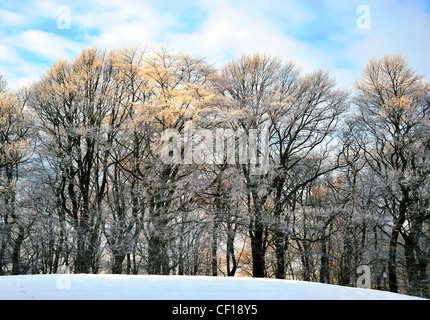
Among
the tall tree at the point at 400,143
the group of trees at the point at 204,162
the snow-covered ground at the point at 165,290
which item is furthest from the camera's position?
the tall tree at the point at 400,143

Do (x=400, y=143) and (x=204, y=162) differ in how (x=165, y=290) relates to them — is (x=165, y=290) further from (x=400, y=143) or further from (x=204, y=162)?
(x=400, y=143)

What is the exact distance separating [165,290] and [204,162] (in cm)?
1174

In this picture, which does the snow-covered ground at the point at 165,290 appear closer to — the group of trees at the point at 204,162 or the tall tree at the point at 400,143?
the group of trees at the point at 204,162

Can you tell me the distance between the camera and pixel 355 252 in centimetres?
1512

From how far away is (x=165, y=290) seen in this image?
2.60 metres

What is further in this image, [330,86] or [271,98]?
[330,86]

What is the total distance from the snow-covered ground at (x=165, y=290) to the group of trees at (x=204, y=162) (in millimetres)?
10213

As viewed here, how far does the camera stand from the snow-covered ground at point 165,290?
239cm

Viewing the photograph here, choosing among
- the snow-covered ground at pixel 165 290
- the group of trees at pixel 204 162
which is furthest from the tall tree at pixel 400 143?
the snow-covered ground at pixel 165 290
